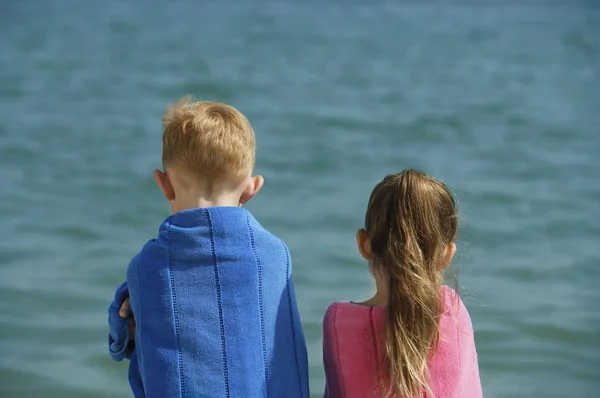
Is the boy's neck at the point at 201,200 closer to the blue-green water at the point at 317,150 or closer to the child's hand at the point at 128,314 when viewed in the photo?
the child's hand at the point at 128,314

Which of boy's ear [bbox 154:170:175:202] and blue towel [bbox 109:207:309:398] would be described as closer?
blue towel [bbox 109:207:309:398]

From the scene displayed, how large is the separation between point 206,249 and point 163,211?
12.9 ft

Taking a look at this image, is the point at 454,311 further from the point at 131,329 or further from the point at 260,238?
the point at 131,329

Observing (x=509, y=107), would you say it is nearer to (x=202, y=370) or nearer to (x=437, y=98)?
(x=437, y=98)

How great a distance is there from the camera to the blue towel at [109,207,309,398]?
7.02 feet

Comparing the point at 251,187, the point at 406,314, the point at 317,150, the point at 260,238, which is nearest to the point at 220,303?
the point at 260,238

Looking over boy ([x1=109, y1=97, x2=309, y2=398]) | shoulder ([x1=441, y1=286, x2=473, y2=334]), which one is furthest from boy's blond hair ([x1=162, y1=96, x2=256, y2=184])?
shoulder ([x1=441, y1=286, x2=473, y2=334])

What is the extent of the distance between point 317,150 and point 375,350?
502 cm

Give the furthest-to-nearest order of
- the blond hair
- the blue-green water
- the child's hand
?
the blue-green water < the child's hand < the blond hair

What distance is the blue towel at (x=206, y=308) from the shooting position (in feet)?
7.02

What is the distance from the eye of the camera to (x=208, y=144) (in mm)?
2162

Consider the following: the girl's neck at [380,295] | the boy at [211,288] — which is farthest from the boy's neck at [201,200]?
the girl's neck at [380,295]

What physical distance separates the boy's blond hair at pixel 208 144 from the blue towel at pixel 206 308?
3.7 inches

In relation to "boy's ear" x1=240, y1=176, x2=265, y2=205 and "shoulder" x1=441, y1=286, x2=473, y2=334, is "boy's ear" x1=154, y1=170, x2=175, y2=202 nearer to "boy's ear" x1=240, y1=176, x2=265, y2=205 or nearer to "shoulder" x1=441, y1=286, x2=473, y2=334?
"boy's ear" x1=240, y1=176, x2=265, y2=205
